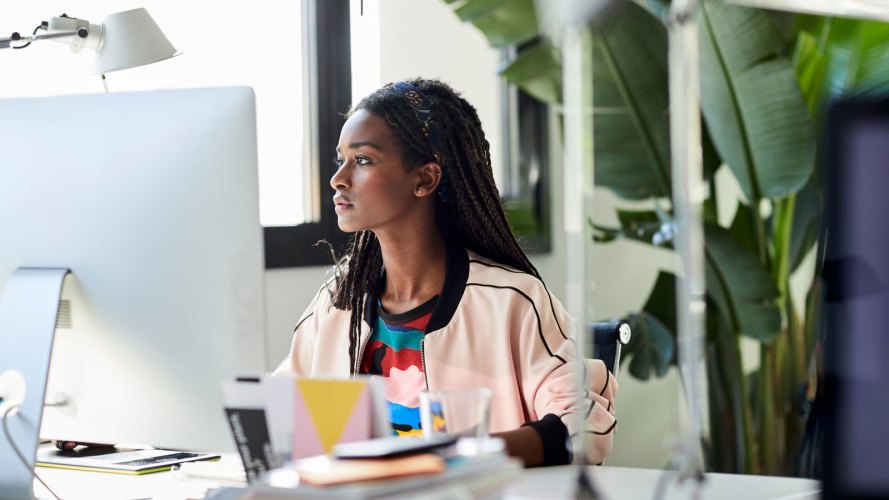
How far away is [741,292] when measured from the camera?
0.98m

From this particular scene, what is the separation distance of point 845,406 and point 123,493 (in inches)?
36.3

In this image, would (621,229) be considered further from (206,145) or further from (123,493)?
(123,493)

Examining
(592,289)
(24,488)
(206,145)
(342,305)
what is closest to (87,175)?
(206,145)

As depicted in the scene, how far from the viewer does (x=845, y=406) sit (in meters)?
0.75

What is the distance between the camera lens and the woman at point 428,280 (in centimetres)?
173

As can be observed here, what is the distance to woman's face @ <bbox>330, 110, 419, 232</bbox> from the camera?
1.84 meters

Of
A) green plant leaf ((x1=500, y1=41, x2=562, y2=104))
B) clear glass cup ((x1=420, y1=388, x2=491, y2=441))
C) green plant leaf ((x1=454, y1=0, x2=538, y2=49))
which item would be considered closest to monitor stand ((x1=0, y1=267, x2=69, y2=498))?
clear glass cup ((x1=420, y1=388, x2=491, y2=441))

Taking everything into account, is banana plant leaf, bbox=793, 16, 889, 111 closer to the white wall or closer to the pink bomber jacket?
the white wall

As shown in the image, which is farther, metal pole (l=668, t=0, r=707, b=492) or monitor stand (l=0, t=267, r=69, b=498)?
monitor stand (l=0, t=267, r=69, b=498)

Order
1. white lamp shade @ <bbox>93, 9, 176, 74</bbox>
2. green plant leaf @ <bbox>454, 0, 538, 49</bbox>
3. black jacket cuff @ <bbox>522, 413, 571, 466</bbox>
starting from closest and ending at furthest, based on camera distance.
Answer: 1. black jacket cuff @ <bbox>522, 413, 571, 466</bbox>
2. white lamp shade @ <bbox>93, 9, 176, 74</bbox>
3. green plant leaf @ <bbox>454, 0, 538, 49</bbox>

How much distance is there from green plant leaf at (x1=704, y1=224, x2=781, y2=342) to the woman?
0.67 metres

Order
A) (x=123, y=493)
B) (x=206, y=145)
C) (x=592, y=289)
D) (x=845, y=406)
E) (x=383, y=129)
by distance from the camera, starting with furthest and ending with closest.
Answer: (x=383, y=129) → (x=123, y=493) → (x=206, y=145) → (x=592, y=289) → (x=845, y=406)

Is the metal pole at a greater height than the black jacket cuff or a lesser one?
greater

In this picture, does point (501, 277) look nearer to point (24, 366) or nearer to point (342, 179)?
point (342, 179)
